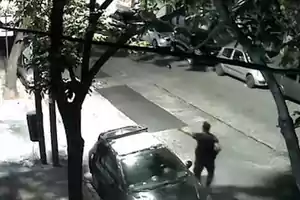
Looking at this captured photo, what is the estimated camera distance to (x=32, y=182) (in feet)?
17.3

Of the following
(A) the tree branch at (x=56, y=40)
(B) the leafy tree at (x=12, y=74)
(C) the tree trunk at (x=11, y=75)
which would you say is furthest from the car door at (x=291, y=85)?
(C) the tree trunk at (x=11, y=75)

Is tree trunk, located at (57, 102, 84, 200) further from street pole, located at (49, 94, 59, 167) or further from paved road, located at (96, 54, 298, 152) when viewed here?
paved road, located at (96, 54, 298, 152)

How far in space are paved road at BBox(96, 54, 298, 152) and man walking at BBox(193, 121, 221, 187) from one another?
0.82 m

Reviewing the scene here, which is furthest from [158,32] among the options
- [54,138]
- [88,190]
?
[54,138]

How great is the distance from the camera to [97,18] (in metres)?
4.03

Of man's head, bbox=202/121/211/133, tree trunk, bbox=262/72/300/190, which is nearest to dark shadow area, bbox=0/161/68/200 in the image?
man's head, bbox=202/121/211/133

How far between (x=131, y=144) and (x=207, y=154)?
0.88 metres

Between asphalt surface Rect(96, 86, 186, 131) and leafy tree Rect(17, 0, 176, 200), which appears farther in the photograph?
asphalt surface Rect(96, 86, 186, 131)

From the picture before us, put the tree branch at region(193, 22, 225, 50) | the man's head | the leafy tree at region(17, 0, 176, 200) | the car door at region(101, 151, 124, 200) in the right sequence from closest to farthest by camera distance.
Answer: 1. the tree branch at region(193, 22, 225, 50)
2. the leafy tree at region(17, 0, 176, 200)
3. the car door at region(101, 151, 124, 200)
4. the man's head

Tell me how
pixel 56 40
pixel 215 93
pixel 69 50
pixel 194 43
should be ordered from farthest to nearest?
pixel 215 93 → pixel 69 50 → pixel 56 40 → pixel 194 43

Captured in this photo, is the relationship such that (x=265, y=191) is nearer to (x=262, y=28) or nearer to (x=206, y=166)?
(x=206, y=166)

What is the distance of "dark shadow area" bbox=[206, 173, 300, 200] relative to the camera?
16.0ft

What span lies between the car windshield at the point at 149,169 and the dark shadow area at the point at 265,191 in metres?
0.45

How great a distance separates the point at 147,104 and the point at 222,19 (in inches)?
161
